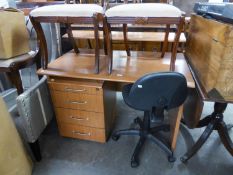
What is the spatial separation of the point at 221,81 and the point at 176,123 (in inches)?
20.0

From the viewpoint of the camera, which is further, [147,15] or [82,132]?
[82,132]

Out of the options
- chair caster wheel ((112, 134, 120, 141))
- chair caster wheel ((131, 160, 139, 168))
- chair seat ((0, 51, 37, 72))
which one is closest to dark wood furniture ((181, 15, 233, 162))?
chair caster wheel ((131, 160, 139, 168))

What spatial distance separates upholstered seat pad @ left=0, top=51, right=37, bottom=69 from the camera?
1320 mm

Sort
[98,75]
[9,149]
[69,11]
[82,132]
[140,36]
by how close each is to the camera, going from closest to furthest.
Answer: [9,149]
[69,11]
[98,75]
[82,132]
[140,36]

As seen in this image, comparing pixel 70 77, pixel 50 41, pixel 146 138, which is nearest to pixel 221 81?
pixel 146 138

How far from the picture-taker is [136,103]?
112cm

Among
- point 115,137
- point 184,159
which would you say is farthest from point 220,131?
point 115,137

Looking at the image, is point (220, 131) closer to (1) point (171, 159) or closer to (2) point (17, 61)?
(1) point (171, 159)

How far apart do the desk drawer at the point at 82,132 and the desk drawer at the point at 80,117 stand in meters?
0.05

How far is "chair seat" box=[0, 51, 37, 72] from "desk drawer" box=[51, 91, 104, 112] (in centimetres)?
35

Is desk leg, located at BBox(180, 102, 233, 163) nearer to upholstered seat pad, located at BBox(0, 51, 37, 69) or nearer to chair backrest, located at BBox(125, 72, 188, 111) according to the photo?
chair backrest, located at BBox(125, 72, 188, 111)

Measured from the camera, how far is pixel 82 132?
1503 millimetres

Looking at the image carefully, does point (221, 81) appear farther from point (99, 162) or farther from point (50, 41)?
point (50, 41)

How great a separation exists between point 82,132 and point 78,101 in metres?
0.31
